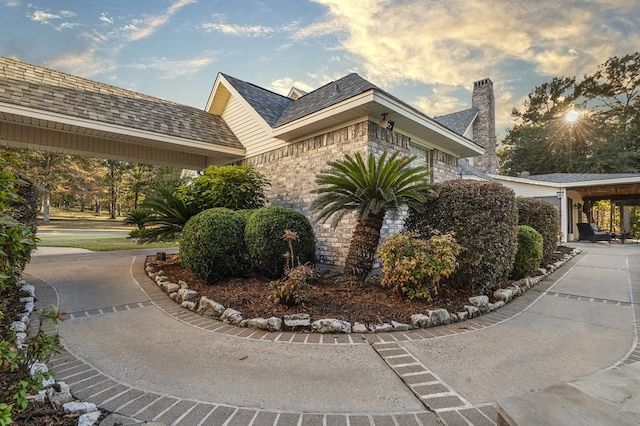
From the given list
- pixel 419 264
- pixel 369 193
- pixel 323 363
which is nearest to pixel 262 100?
pixel 369 193

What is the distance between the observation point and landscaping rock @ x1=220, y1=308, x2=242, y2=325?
3.45 metres

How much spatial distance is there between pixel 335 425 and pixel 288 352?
1.06 meters

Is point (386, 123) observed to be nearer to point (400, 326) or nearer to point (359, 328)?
point (400, 326)

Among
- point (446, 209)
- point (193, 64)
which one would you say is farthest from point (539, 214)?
point (193, 64)

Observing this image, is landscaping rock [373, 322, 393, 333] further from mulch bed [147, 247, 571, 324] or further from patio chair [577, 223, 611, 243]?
patio chair [577, 223, 611, 243]

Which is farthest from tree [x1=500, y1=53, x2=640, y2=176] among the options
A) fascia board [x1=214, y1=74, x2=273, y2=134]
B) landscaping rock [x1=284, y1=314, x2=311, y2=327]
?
landscaping rock [x1=284, y1=314, x2=311, y2=327]

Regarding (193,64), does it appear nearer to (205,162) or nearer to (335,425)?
(205,162)

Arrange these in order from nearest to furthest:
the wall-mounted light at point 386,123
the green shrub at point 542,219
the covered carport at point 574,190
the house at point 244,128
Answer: the house at point 244,128
the wall-mounted light at point 386,123
the green shrub at point 542,219
the covered carport at point 574,190

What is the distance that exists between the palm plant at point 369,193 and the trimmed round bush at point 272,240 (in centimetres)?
60

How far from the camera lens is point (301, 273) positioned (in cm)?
366

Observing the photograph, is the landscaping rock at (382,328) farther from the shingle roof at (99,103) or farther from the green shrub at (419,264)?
the shingle roof at (99,103)

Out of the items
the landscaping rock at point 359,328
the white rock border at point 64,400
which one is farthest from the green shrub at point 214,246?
the landscaping rock at point 359,328

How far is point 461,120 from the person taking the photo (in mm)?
16453

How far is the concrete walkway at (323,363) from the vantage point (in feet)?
6.25
